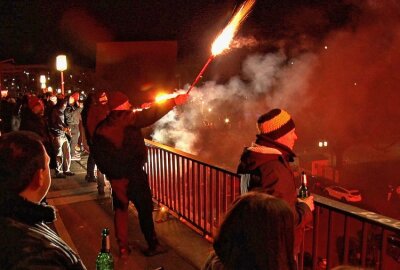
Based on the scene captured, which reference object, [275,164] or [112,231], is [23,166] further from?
[112,231]

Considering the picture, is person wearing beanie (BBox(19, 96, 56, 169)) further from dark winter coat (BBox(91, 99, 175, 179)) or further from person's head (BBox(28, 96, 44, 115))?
dark winter coat (BBox(91, 99, 175, 179))

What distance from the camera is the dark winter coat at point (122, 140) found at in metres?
4.91

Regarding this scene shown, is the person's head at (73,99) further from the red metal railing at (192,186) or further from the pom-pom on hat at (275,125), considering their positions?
the pom-pom on hat at (275,125)

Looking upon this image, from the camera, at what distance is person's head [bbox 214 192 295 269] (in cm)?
177

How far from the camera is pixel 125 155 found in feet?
16.4

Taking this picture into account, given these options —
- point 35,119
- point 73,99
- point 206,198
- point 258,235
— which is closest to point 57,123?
point 73,99

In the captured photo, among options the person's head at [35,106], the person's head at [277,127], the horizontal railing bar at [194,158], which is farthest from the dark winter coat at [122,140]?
the person's head at [35,106]

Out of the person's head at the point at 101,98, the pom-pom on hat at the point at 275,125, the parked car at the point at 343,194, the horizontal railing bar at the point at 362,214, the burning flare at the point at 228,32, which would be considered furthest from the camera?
the parked car at the point at 343,194

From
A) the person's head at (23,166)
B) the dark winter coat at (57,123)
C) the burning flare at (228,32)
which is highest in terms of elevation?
the burning flare at (228,32)

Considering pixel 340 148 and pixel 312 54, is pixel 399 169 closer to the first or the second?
pixel 340 148

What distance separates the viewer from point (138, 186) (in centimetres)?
518

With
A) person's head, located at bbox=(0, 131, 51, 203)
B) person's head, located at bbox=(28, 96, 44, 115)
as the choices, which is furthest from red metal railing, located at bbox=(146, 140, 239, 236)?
person's head, located at bbox=(0, 131, 51, 203)

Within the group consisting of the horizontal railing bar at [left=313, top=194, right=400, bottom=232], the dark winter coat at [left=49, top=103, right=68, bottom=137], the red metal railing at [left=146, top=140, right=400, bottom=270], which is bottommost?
the red metal railing at [left=146, top=140, right=400, bottom=270]

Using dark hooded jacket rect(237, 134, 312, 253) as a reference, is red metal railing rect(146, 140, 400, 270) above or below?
below
